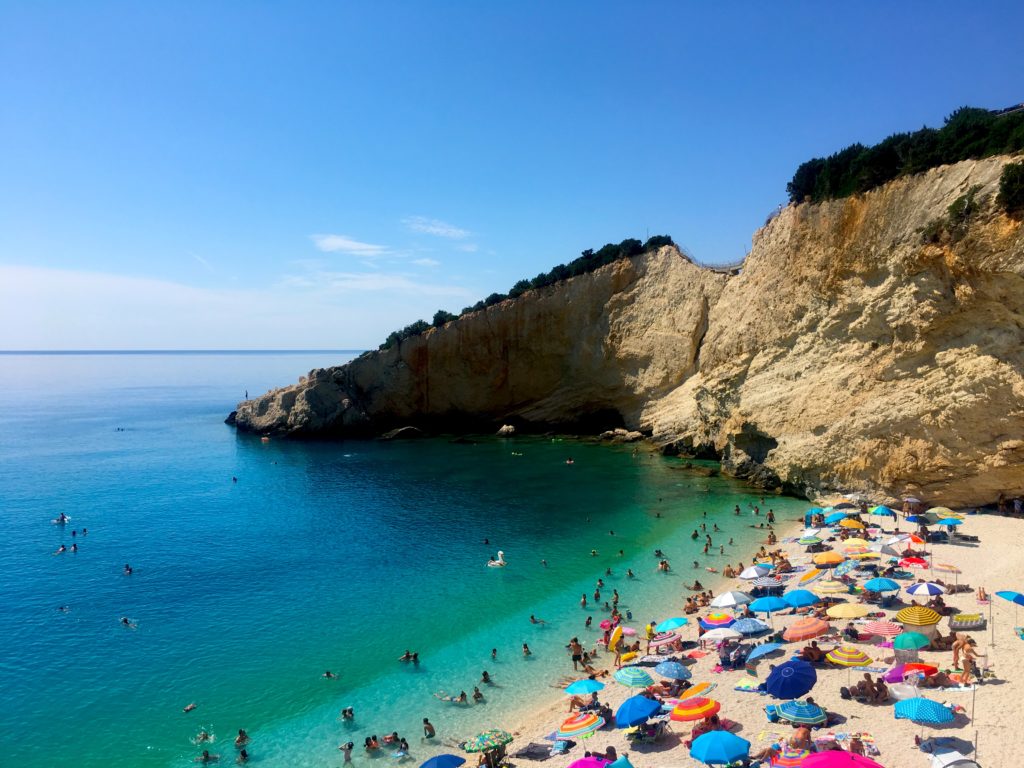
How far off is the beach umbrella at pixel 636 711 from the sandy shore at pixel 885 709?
880 mm

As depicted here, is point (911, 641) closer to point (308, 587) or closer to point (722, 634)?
point (722, 634)

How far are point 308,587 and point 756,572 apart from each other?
61.3ft

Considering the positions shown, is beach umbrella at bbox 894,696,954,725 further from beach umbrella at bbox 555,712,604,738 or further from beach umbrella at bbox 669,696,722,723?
beach umbrella at bbox 555,712,604,738

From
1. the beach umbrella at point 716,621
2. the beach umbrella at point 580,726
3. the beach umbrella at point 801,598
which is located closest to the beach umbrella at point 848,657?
the beach umbrella at point 801,598

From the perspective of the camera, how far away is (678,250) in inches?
2274

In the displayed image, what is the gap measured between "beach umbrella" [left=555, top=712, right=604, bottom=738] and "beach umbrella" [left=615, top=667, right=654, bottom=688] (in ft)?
4.92

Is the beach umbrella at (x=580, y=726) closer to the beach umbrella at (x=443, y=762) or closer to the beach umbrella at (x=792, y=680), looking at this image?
the beach umbrella at (x=443, y=762)

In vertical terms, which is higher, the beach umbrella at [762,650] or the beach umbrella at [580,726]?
the beach umbrella at [762,650]

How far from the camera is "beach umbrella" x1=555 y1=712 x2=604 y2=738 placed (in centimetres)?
1408

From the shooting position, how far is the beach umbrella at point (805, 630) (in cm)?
1775

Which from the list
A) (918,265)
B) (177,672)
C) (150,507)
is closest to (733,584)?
(918,265)

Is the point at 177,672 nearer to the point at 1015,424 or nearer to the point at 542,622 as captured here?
the point at 542,622

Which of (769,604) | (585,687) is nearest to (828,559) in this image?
(769,604)

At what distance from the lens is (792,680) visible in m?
14.2
